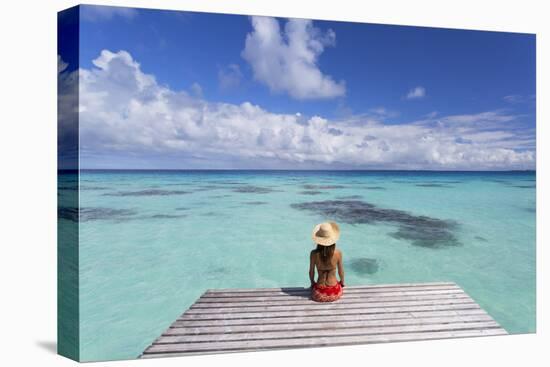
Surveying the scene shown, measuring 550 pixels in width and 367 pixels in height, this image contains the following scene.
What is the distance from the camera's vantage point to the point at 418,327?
364 cm

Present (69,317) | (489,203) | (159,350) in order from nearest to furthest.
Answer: (159,350) < (69,317) < (489,203)

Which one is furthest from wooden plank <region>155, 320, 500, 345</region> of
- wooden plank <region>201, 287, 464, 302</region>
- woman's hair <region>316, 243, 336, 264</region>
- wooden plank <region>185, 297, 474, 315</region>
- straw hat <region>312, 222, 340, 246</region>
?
straw hat <region>312, 222, 340, 246</region>

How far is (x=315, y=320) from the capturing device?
11.3 ft

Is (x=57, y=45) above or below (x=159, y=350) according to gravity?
above

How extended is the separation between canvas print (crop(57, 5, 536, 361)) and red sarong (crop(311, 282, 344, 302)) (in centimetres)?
2

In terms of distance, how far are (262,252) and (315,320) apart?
16.1ft

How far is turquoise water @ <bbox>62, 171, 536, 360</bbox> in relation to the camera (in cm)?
506

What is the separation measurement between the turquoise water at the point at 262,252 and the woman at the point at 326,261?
8.12ft

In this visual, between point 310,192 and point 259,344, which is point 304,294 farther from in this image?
point 310,192

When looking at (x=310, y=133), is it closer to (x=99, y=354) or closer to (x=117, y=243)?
(x=117, y=243)

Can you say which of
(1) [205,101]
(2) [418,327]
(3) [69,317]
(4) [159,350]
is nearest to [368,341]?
(2) [418,327]

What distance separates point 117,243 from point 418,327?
7866 millimetres

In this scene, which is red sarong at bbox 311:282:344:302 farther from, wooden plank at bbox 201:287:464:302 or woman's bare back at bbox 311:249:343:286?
wooden plank at bbox 201:287:464:302

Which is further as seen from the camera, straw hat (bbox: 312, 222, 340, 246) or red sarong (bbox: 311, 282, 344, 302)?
red sarong (bbox: 311, 282, 344, 302)
